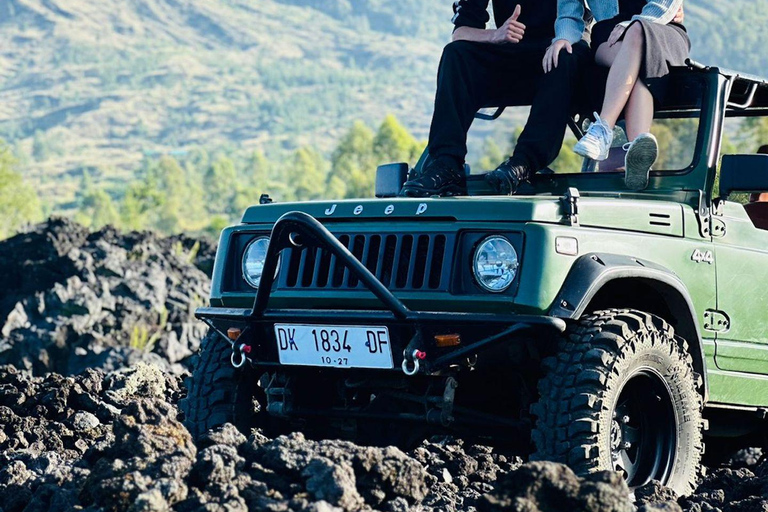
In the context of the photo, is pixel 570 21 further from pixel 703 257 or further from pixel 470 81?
pixel 703 257

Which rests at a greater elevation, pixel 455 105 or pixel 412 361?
pixel 455 105

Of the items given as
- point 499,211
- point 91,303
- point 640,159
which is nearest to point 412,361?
point 499,211

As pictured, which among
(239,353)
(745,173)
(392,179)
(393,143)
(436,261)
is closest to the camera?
(436,261)

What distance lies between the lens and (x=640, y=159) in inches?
239

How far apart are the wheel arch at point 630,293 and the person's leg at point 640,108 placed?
889mm

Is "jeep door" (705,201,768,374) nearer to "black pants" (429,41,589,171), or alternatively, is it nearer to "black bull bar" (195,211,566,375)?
"black pants" (429,41,589,171)

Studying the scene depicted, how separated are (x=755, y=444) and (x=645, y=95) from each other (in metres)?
2.29

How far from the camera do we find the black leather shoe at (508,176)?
6.17m

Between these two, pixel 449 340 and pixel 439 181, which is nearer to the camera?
pixel 449 340

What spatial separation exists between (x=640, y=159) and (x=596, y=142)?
0.25 m

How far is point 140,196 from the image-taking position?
100 meters

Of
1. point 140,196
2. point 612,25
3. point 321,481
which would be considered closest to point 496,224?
point 321,481

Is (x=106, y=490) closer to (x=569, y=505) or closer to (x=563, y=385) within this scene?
(x=569, y=505)

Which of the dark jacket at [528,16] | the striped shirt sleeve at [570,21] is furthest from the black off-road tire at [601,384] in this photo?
the dark jacket at [528,16]
